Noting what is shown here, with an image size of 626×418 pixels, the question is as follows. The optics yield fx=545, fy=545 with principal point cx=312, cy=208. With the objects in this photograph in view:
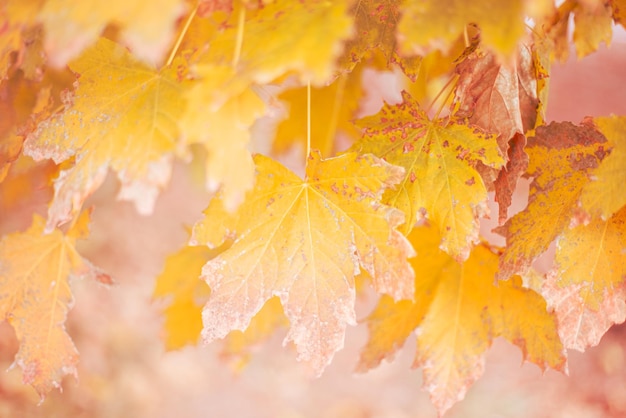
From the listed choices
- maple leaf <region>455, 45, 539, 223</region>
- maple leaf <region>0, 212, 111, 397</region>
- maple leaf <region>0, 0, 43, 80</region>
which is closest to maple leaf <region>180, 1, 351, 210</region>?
maple leaf <region>0, 0, 43, 80</region>

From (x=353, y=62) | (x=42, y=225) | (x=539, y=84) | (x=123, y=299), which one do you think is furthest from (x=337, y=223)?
(x=123, y=299)

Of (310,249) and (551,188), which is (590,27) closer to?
(551,188)

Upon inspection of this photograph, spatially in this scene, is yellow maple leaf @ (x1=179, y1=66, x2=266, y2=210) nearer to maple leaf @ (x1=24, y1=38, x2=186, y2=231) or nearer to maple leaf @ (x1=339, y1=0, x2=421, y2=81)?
maple leaf @ (x1=24, y1=38, x2=186, y2=231)

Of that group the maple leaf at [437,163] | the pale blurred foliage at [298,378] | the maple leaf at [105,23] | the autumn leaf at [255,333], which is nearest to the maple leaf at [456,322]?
the maple leaf at [437,163]

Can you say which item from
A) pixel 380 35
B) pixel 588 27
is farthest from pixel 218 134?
pixel 588 27

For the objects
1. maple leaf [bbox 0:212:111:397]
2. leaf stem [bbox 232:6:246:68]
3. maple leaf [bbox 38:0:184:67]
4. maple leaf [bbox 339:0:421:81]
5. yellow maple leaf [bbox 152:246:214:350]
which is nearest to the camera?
maple leaf [bbox 38:0:184:67]

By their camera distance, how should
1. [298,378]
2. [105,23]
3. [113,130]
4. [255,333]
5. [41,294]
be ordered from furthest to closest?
[298,378] → [255,333] → [41,294] → [113,130] → [105,23]
